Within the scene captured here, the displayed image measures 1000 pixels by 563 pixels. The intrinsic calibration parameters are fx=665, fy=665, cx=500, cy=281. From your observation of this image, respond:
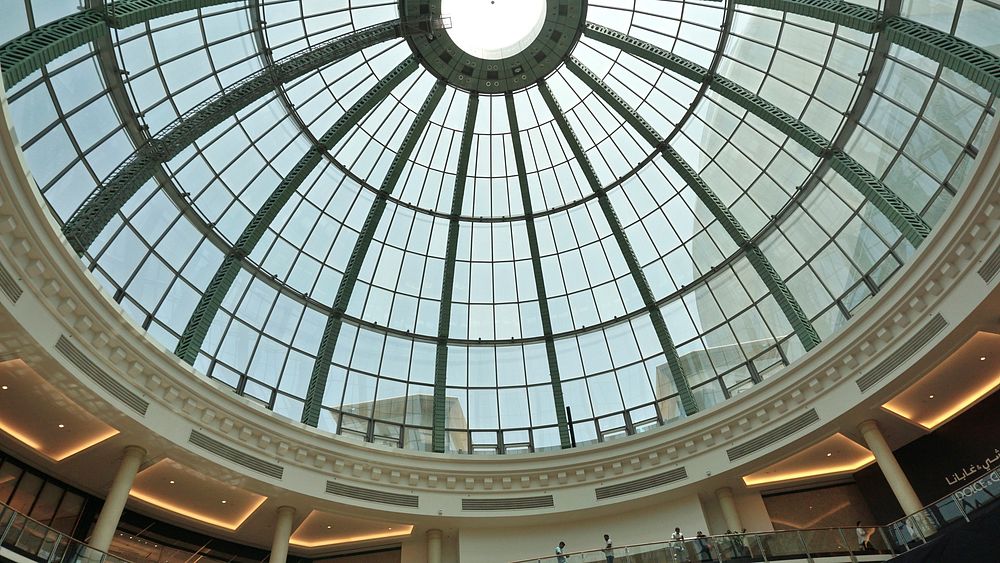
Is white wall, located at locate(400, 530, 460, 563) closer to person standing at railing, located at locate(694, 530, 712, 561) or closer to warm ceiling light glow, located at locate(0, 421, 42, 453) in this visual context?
person standing at railing, located at locate(694, 530, 712, 561)

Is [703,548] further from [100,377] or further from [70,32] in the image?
[70,32]

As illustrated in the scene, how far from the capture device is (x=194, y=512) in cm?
2314

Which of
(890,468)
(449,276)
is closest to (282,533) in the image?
(449,276)

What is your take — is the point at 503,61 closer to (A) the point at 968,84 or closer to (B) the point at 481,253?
(B) the point at 481,253

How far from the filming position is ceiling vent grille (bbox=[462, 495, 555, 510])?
81.2 ft

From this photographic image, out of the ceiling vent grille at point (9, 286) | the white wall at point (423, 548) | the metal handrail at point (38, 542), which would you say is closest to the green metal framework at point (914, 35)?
the white wall at point (423, 548)

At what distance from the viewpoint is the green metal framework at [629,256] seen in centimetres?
2592

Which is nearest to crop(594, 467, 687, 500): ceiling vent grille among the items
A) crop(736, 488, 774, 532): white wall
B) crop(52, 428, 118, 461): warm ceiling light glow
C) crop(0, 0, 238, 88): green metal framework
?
crop(736, 488, 774, 532): white wall

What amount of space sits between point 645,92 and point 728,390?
11.9m

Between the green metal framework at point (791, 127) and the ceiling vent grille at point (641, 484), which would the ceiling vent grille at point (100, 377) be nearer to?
the ceiling vent grille at point (641, 484)

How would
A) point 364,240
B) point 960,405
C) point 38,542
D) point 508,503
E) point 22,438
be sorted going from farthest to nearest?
point 364,240, point 508,503, point 960,405, point 22,438, point 38,542

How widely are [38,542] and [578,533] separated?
17151 millimetres

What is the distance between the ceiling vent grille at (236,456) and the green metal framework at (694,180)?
17.7 meters

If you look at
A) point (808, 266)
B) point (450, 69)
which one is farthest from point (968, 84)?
point (450, 69)
